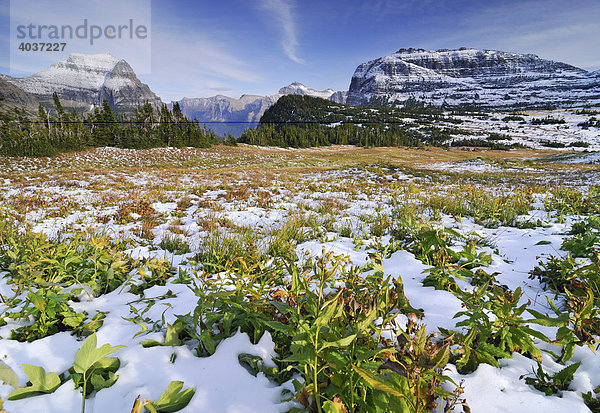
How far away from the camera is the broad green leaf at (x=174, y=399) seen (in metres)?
1.29

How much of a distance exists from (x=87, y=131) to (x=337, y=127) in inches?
3074

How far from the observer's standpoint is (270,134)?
78.9 m

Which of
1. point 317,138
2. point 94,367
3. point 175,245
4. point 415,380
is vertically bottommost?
point 175,245

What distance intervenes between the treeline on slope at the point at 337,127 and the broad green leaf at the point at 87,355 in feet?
244

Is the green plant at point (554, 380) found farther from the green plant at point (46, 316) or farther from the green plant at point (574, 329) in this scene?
the green plant at point (46, 316)

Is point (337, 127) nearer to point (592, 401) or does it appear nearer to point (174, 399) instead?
point (592, 401)

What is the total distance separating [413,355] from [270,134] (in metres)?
81.7

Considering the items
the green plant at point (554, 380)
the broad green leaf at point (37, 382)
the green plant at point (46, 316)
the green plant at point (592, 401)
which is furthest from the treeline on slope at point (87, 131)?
the green plant at point (592, 401)

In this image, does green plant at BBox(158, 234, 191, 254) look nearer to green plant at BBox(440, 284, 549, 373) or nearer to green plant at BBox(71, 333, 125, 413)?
green plant at BBox(71, 333, 125, 413)

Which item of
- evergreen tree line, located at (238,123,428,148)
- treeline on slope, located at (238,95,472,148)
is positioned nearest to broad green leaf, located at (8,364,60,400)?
evergreen tree line, located at (238,123,428,148)

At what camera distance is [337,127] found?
329ft

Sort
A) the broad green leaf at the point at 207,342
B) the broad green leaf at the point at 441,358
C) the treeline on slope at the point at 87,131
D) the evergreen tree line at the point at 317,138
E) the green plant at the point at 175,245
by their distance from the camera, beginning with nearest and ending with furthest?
the broad green leaf at the point at 441,358
the broad green leaf at the point at 207,342
the green plant at the point at 175,245
the treeline on slope at the point at 87,131
the evergreen tree line at the point at 317,138

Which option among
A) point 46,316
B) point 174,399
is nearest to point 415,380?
point 174,399

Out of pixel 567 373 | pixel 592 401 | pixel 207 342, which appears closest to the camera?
pixel 592 401
